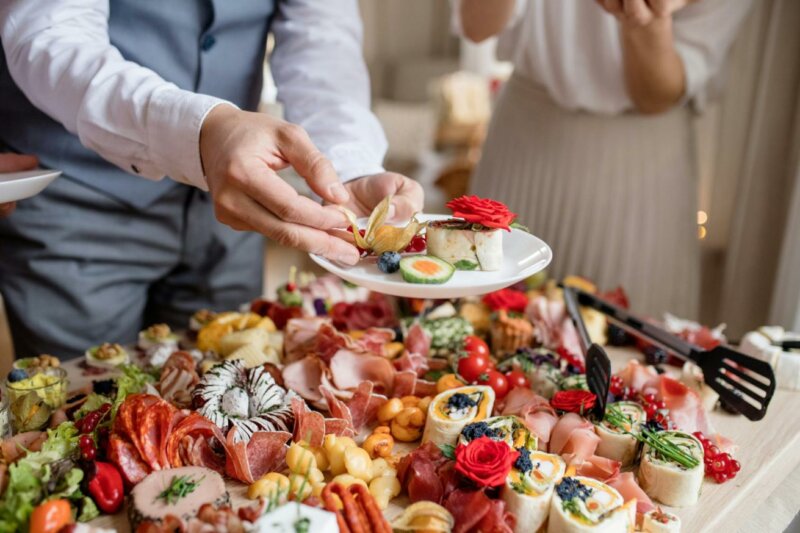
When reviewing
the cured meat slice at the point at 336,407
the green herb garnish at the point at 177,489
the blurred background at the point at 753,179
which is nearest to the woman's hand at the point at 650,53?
the blurred background at the point at 753,179

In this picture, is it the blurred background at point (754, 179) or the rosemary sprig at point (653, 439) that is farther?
the blurred background at point (754, 179)

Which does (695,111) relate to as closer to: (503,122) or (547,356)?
(503,122)

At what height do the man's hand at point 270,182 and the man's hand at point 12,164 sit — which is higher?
the man's hand at point 270,182

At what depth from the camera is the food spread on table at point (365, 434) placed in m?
0.92

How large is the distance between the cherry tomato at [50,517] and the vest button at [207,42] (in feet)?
2.99

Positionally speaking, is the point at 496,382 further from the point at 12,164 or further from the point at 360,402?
the point at 12,164

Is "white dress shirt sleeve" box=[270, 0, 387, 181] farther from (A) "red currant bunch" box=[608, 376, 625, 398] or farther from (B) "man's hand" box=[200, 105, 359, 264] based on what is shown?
(A) "red currant bunch" box=[608, 376, 625, 398]

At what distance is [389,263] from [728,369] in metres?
0.62

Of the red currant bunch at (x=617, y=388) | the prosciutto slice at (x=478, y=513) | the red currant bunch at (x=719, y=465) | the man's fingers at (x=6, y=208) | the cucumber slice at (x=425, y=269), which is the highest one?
the cucumber slice at (x=425, y=269)

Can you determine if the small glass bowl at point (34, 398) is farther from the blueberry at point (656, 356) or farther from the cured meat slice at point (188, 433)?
the blueberry at point (656, 356)

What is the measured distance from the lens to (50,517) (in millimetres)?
857

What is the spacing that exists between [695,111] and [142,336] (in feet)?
5.06

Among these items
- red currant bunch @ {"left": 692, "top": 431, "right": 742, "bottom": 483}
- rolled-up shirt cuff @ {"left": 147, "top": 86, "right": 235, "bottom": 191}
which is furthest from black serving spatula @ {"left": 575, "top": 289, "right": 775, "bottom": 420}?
rolled-up shirt cuff @ {"left": 147, "top": 86, "right": 235, "bottom": 191}

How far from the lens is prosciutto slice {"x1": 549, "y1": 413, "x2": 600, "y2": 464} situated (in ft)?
3.51
